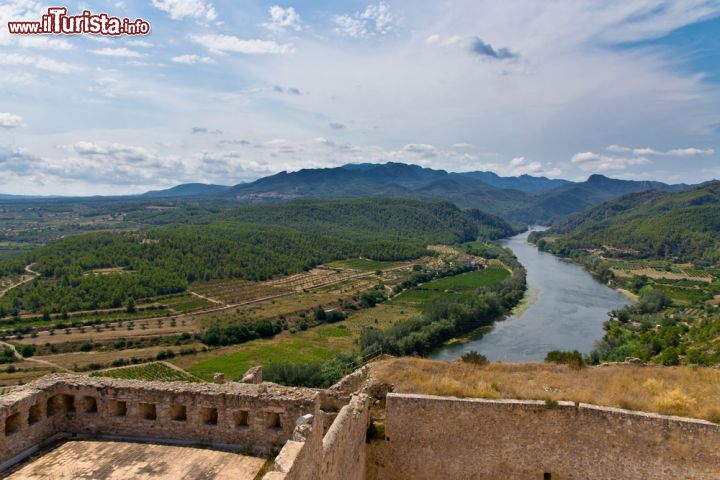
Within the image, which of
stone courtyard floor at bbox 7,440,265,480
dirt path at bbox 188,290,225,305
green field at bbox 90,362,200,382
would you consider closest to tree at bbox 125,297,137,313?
dirt path at bbox 188,290,225,305

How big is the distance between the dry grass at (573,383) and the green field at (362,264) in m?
94.3

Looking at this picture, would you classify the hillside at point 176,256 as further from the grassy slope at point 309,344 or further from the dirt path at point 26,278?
the grassy slope at point 309,344

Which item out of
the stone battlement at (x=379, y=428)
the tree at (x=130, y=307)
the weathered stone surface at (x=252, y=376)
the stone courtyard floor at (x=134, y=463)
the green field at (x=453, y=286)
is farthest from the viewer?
the green field at (x=453, y=286)

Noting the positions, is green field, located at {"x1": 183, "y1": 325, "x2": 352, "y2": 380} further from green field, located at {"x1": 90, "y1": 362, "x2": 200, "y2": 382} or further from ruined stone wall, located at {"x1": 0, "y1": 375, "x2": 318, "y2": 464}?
Answer: ruined stone wall, located at {"x1": 0, "y1": 375, "x2": 318, "y2": 464}

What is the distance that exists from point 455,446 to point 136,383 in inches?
283

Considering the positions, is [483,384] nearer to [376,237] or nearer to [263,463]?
[263,463]

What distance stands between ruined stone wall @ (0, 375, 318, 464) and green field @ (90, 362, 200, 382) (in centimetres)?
3781

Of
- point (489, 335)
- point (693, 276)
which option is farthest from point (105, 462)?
point (693, 276)

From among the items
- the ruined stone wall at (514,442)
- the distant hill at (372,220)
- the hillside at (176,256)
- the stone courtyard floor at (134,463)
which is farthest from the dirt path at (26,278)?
the ruined stone wall at (514,442)

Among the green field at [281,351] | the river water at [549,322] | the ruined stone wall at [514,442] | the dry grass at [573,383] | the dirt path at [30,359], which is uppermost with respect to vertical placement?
the dry grass at [573,383]

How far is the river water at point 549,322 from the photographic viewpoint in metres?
51.6

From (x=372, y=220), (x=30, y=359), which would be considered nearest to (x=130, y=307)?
(x=30, y=359)

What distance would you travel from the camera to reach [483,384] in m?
12.1

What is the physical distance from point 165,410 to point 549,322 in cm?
5958
